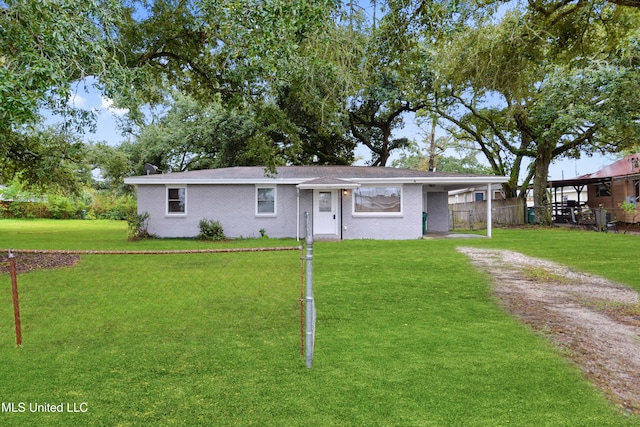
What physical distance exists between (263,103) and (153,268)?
19.4 ft

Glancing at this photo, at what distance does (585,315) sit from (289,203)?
43.5 ft

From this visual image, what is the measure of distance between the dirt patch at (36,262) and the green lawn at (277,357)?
1.73 meters

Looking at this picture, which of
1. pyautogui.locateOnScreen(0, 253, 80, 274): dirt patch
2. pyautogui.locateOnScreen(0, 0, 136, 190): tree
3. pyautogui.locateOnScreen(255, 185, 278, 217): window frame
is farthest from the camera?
pyautogui.locateOnScreen(255, 185, 278, 217): window frame

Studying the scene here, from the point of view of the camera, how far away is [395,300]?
7090 millimetres

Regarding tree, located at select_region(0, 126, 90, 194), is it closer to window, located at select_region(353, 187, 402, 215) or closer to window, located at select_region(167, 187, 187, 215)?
window, located at select_region(167, 187, 187, 215)

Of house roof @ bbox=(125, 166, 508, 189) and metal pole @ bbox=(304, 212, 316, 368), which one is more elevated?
house roof @ bbox=(125, 166, 508, 189)

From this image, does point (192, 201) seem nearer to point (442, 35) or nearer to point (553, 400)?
point (442, 35)

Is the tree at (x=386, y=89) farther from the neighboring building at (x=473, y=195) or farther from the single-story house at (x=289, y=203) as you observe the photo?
the neighboring building at (x=473, y=195)

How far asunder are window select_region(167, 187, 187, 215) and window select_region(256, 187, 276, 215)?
3.12 meters

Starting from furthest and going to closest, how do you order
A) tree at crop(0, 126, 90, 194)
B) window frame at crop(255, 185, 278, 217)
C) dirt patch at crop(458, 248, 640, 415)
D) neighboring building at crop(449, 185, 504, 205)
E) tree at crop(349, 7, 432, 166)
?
neighboring building at crop(449, 185, 504, 205) → window frame at crop(255, 185, 278, 217) → tree at crop(0, 126, 90, 194) → tree at crop(349, 7, 432, 166) → dirt patch at crop(458, 248, 640, 415)

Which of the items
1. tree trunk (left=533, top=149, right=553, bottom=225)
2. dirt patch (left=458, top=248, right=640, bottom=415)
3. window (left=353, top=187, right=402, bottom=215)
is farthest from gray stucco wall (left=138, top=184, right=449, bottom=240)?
tree trunk (left=533, top=149, right=553, bottom=225)

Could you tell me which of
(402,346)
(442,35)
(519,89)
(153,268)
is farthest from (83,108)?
(519,89)

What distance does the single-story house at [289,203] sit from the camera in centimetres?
1761

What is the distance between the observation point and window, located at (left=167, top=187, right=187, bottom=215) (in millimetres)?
18266
